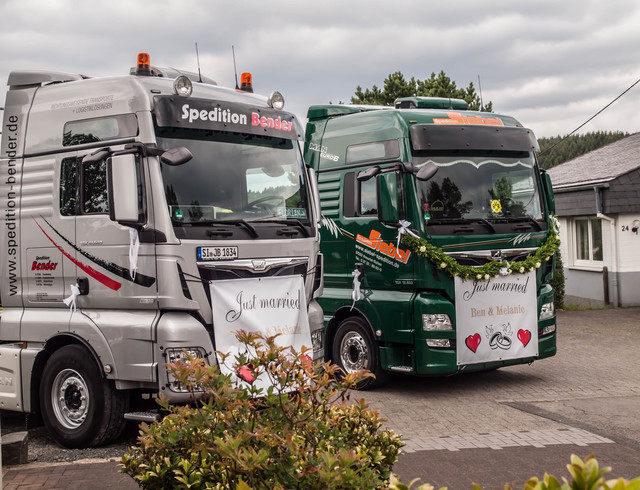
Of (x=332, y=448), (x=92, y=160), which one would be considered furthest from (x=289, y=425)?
(x=92, y=160)

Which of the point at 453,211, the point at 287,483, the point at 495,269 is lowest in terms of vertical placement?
the point at 287,483

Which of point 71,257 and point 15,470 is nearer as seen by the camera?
point 15,470

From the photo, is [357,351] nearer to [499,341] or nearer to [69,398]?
[499,341]

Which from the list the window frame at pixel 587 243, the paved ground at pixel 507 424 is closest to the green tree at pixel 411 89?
the window frame at pixel 587 243

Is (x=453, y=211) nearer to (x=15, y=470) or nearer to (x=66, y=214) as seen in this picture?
(x=66, y=214)

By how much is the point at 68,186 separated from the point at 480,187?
499cm

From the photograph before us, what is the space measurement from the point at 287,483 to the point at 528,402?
21.1ft

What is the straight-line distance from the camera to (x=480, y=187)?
990 cm

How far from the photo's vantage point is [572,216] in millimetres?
23328

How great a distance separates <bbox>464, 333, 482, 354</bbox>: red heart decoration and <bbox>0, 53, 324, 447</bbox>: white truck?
2275 millimetres

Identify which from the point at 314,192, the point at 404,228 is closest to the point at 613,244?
the point at 404,228

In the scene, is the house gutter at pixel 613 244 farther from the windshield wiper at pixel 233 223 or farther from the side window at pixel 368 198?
the windshield wiper at pixel 233 223

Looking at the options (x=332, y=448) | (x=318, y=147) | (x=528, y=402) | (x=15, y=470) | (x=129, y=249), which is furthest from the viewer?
(x=318, y=147)

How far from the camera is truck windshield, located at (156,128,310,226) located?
7086mm
